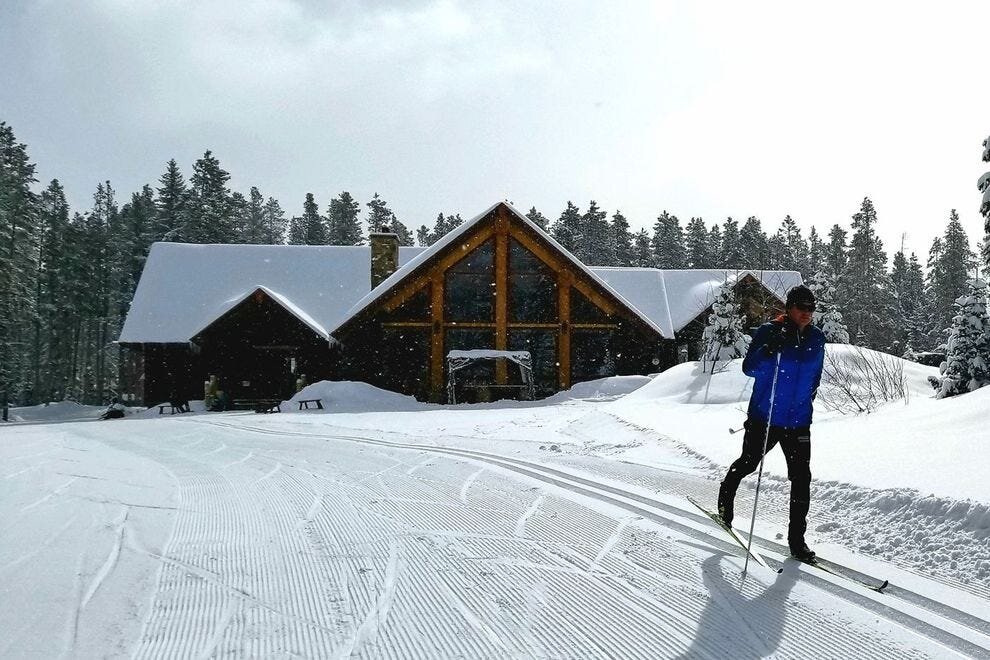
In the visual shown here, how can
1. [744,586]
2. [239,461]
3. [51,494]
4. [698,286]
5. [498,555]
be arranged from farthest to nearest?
1. [698,286]
2. [239,461]
3. [51,494]
4. [498,555]
5. [744,586]

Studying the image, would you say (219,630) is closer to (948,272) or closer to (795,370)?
(795,370)

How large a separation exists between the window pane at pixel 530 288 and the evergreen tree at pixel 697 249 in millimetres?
65516

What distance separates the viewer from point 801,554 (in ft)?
15.3

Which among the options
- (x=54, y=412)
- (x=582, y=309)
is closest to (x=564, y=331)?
(x=582, y=309)

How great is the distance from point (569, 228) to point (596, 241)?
402 centimetres

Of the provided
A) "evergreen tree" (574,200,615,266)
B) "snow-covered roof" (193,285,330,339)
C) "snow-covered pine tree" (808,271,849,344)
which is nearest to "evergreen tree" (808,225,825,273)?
"evergreen tree" (574,200,615,266)

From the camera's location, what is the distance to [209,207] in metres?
62.2

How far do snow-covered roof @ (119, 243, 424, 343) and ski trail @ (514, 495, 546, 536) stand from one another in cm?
2448

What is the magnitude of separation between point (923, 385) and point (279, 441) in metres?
14.2

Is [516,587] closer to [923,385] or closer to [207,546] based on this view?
[207,546]

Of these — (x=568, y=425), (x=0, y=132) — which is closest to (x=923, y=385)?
(x=568, y=425)

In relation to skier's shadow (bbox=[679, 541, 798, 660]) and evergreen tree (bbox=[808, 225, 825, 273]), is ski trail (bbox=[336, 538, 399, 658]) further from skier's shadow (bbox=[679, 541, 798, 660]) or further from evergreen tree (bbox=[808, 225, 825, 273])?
evergreen tree (bbox=[808, 225, 825, 273])

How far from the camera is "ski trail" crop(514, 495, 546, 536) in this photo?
5.46 meters

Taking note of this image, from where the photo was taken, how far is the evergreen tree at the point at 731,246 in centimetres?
8228
